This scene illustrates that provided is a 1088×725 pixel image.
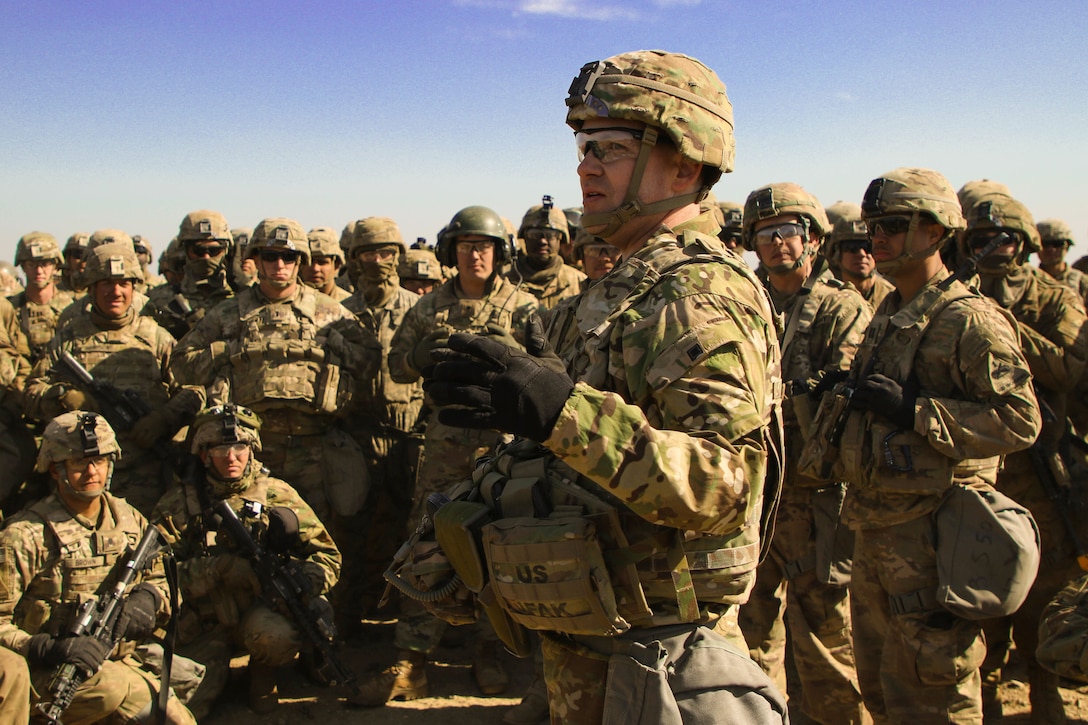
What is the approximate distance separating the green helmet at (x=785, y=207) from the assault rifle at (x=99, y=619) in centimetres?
409

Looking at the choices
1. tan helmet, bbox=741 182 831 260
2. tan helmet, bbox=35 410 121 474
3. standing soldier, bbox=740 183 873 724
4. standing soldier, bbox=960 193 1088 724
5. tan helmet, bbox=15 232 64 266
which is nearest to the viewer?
standing soldier, bbox=740 183 873 724

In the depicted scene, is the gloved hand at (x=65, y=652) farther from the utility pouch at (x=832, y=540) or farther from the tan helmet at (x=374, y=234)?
the tan helmet at (x=374, y=234)

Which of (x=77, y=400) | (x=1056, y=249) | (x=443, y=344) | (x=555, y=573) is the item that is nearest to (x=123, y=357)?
(x=77, y=400)

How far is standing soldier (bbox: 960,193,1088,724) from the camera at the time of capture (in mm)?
6309

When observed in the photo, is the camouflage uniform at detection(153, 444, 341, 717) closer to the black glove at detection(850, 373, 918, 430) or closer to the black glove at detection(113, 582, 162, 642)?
the black glove at detection(113, 582, 162, 642)

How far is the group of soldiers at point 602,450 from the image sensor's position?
2541 mm

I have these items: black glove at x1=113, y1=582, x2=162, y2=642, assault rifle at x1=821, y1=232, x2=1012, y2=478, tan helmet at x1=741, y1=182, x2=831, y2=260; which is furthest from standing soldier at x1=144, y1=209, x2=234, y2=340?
assault rifle at x1=821, y1=232, x2=1012, y2=478

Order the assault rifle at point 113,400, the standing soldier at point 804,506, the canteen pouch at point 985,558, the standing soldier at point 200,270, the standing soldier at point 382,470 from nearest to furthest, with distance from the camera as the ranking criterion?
the canteen pouch at point 985,558 → the standing soldier at point 804,506 → the assault rifle at point 113,400 → the standing soldier at point 382,470 → the standing soldier at point 200,270

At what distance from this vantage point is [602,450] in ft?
7.44

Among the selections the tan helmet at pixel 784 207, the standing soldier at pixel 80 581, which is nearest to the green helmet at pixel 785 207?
the tan helmet at pixel 784 207

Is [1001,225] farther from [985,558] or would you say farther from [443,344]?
[443,344]

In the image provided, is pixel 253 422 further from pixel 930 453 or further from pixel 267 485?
pixel 930 453

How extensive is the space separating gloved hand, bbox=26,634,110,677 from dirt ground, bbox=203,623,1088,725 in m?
1.28

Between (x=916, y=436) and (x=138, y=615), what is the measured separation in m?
4.18
